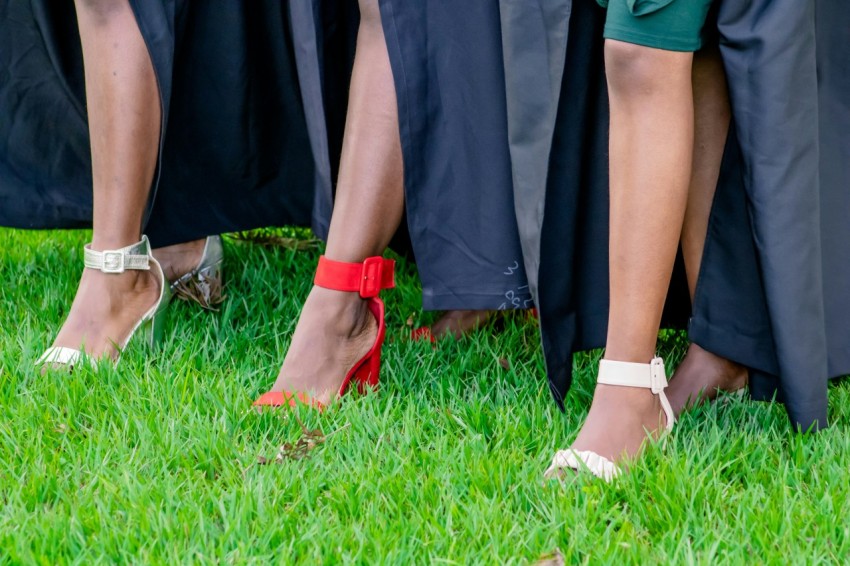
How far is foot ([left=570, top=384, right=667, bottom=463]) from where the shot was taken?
1.43 meters

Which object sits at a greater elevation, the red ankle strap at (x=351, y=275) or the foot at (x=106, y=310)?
the red ankle strap at (x=351, y=275)

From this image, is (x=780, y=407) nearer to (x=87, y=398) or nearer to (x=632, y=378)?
(x=632, y=378)

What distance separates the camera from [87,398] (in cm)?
165

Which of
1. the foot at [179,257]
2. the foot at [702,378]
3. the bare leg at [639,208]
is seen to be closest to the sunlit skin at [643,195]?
the bare leg at [639,208]

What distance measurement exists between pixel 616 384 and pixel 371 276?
48 centimetres

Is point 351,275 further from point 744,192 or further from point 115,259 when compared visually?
point 744,192

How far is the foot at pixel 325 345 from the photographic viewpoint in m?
1.68

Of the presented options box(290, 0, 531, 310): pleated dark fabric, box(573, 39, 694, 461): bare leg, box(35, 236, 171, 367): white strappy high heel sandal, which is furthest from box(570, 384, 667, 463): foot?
box(35, 236, 171, 367): white strappy high heel sandal

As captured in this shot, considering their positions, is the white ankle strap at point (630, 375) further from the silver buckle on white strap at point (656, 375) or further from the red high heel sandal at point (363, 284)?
the red high heel sandal at point (363, 284)

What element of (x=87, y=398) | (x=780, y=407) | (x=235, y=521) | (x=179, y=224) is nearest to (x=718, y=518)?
(x=780, y=407)

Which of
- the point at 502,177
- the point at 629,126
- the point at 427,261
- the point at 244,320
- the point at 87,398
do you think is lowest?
the point at 244,320

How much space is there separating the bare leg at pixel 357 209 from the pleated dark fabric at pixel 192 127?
55 centimetres

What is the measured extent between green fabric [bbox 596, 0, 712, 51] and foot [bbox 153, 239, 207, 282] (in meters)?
1.28

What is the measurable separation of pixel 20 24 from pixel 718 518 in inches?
73.1
